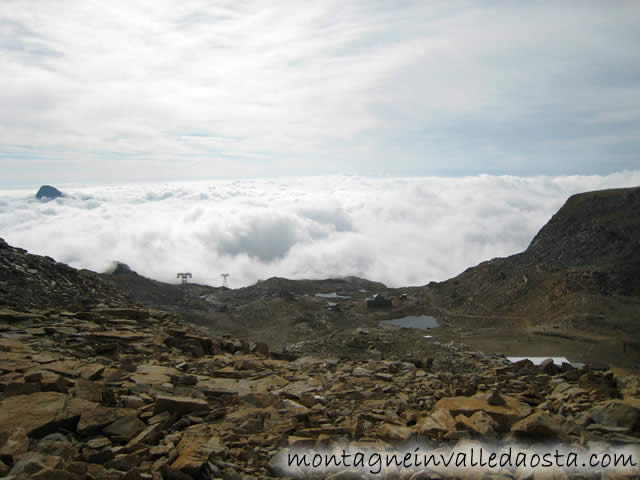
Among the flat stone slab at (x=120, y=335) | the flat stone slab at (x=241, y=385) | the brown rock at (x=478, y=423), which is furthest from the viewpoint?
the flat stone slab at (x=120, y=335)

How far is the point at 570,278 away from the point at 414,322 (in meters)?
23.9

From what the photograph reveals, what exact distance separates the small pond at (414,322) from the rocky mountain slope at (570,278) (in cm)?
357

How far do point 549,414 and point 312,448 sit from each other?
16.3 feet

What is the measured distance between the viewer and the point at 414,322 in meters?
67.1

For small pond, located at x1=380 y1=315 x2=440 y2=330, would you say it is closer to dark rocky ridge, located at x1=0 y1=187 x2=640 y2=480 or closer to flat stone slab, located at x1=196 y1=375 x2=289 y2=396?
dark rocky ridge, located at x1=0 y1=187 x2=640 y2=480

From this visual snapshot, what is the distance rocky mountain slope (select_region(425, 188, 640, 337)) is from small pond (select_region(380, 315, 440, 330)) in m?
3.57

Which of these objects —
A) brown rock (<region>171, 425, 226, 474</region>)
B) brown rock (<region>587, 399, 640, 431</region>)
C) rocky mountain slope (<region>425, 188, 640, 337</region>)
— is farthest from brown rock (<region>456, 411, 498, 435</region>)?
rocky mountain slope (<region>425, 188, 640, 337</region>)

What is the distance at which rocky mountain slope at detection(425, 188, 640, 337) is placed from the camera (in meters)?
53.8

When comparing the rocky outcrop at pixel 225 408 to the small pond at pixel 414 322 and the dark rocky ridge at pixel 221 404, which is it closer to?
the dark rocky ridge at pixel 221 404

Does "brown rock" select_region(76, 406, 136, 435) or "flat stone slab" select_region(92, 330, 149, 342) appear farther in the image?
"flat stone slab" select_region(92, 330, 149, 342)

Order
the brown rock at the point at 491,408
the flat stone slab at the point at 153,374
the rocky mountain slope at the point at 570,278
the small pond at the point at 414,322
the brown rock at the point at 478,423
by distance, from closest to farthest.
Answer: the brown rock at the point at 478,423 < the brown rock at the point at 491,408 < the flat stone slab at the point at 153,374 < the rocky mountain slope at the point at 570,278 < the small pond at the point at 414,322

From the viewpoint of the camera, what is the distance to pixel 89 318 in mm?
14461

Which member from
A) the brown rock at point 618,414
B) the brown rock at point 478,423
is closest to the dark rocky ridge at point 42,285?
the brown rock at point 478,423

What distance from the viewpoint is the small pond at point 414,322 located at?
64.2 metres
